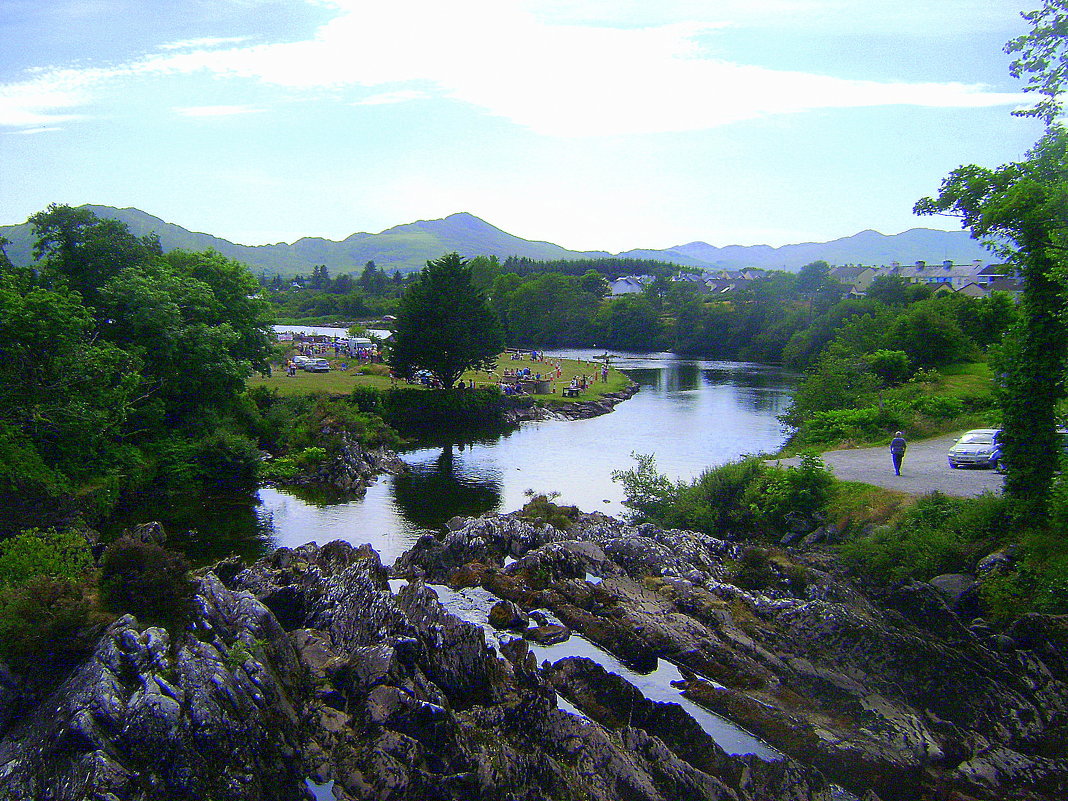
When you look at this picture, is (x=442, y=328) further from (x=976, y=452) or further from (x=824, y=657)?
(x=824, y=657)

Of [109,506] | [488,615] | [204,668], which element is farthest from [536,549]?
[109,506]

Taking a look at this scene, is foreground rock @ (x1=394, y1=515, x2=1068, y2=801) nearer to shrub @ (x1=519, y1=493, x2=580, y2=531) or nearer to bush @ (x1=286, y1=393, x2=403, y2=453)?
shrub @ (x1=519, y1=493, x2=580, y2=531)

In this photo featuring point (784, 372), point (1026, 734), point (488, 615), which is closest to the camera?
point (1026, 734)

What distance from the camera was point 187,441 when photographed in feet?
112

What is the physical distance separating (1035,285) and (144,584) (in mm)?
22954

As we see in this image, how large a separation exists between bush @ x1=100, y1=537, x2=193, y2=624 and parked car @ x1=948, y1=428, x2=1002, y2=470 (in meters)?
25.4

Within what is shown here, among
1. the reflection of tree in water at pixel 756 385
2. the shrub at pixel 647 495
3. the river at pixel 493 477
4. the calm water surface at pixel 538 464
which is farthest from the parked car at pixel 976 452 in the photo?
the reflection of tree in water at pixel 756 385

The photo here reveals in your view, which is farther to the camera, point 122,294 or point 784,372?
point 784,372

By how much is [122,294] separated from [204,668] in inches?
982

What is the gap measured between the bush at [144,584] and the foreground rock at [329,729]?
1.62 ft

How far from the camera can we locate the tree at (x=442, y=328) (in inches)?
2255

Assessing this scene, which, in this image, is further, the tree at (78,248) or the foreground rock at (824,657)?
the tree at (78,248)

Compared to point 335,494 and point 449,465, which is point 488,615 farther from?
point 449,465

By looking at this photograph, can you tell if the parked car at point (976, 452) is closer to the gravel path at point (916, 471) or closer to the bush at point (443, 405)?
the gravel path at point (916, 471)
